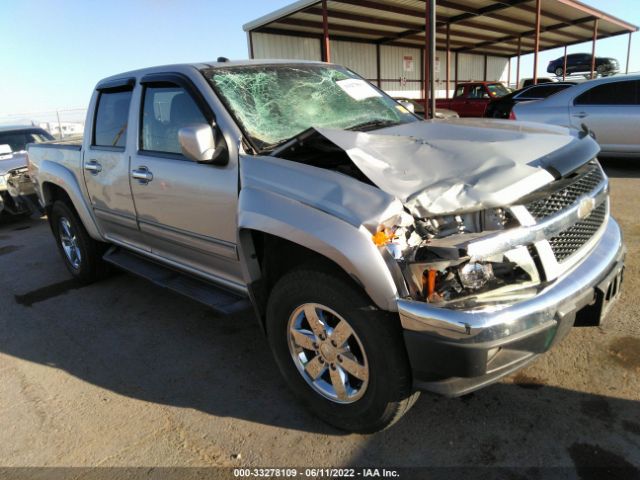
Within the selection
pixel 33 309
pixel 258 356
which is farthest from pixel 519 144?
pixel 33 309

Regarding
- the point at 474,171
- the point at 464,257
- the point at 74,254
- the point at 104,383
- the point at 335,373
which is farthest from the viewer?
the point at 74,254

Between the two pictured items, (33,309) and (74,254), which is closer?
(33,309)

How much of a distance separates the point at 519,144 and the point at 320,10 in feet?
49.5

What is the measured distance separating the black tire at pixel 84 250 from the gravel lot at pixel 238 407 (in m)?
0.83

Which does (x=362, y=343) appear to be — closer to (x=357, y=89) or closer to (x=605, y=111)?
(x=357, y=89)

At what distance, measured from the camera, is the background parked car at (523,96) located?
1238 cm

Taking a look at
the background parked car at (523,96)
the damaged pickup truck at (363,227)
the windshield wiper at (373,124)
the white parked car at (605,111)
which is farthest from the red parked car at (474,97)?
the damaged pickup truck at (363,227)

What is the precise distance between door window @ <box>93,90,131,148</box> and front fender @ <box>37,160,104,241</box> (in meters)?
0.51

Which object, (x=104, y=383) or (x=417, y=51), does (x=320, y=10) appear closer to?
(x=417, y=51)

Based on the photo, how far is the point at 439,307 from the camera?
1908mm

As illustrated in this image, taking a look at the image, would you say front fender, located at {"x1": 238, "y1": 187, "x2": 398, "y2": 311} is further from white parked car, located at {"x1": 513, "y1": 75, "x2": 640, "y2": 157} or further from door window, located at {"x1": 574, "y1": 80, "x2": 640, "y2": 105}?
door window, located at {"x1": 574, "y1": 80, "x2": 640, "y2": 105}

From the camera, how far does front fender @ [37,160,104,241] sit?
437 centimetres

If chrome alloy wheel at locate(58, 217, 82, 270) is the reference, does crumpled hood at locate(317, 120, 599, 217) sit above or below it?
above

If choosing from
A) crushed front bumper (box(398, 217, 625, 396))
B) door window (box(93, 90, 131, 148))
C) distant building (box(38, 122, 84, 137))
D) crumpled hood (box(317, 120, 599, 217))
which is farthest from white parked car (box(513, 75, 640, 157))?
distant building (box(38, 122, 84, 137))
